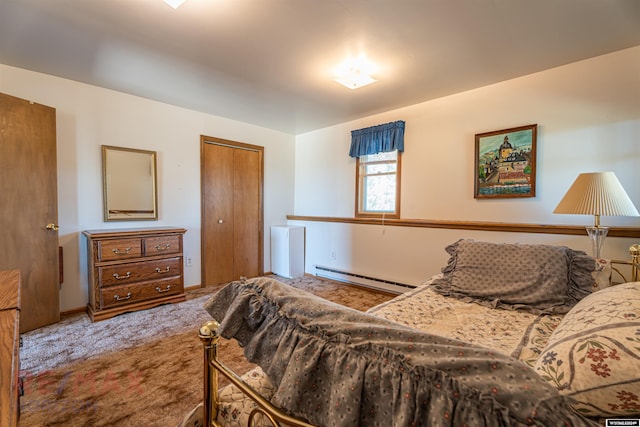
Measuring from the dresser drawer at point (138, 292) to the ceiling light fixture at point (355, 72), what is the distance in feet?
9.08

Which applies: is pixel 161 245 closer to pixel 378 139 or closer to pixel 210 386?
pixel 210 386

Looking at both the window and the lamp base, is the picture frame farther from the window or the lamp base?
the window

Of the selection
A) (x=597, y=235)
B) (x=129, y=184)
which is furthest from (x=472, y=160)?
(x=129, y=184)

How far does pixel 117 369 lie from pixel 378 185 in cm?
321

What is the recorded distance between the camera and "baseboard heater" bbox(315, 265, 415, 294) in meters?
3.49

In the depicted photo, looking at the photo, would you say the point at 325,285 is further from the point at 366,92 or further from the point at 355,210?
the point at 366,92

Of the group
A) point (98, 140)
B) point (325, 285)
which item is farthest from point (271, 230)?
point (98, 140)

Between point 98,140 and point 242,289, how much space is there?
3.13m

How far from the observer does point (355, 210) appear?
4.00 meters

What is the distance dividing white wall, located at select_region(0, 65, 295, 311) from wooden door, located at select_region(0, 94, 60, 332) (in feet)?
0.77

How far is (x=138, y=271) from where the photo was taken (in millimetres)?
2934

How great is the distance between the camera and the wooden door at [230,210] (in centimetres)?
388

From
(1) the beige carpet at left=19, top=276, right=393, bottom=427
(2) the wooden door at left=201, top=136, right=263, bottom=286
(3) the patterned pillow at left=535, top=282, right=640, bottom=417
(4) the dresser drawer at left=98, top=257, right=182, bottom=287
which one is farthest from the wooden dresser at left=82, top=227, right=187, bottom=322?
(3) the patterned pillow at left=535, top=282, right=640, bottom=417

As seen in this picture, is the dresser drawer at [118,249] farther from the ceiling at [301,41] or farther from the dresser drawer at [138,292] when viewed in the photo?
the ceiling at [301,41]
